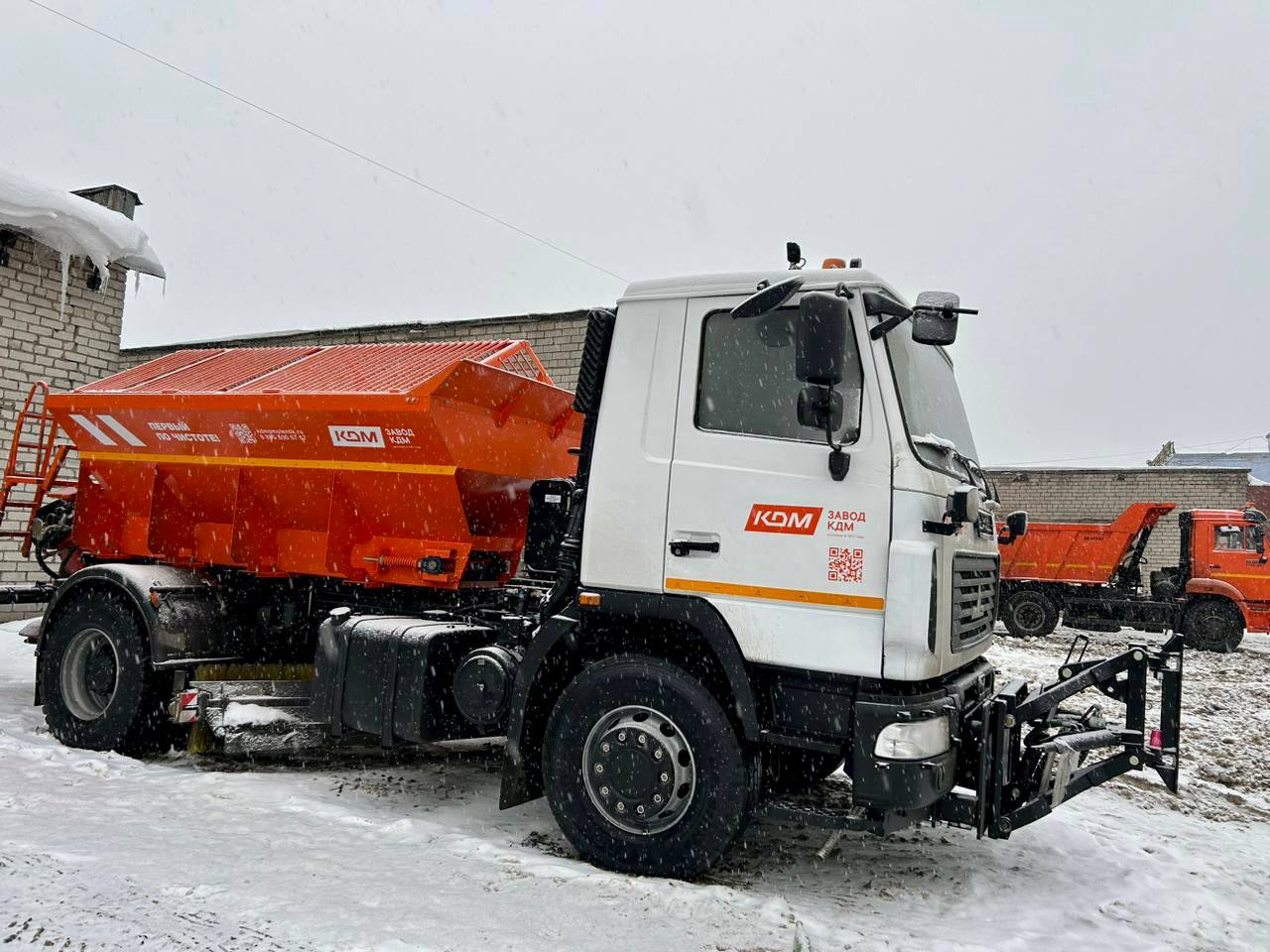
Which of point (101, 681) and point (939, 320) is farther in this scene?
point (101, 681)

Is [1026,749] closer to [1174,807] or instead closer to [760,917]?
[760,917]

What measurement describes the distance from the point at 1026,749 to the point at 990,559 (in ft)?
3.07

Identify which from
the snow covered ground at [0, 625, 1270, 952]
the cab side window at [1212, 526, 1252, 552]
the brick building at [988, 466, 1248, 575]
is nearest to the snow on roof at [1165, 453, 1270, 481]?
the brick building at [988, 466, 1248, 575]

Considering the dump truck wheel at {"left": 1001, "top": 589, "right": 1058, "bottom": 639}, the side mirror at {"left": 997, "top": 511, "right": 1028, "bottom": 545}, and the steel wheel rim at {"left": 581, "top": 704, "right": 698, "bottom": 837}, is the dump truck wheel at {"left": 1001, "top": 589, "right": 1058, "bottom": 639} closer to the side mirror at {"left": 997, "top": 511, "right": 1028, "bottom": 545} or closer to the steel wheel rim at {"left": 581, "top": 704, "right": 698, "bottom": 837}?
the side mirror at {"left": 997, "top": 511, "right": 1028, "bottom": 545}

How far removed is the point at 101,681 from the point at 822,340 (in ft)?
17.0

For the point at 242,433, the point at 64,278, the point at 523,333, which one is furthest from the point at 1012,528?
the point at 64,278

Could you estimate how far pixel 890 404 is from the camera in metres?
3.94

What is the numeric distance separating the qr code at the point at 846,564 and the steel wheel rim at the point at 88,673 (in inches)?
187

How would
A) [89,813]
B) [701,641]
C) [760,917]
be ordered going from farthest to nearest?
[89,813] < [701,641] < [760,917]

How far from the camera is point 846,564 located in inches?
152

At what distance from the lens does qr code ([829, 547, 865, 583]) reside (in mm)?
3844

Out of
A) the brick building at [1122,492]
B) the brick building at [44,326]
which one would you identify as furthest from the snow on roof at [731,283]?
the brick building at [1122,492]

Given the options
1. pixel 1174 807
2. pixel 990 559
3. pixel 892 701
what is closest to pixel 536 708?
pixel 892 701

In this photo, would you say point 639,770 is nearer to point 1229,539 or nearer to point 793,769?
point 793,769
